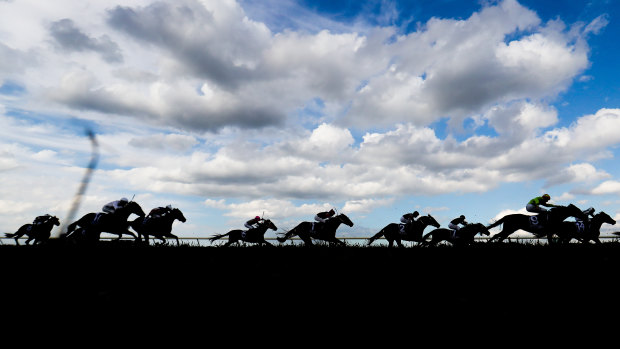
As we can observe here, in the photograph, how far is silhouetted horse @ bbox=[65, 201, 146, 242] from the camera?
12.7 m

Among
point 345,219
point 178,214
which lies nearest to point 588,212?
point 345,219

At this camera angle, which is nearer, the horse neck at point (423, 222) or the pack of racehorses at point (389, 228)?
the pack of racehorses at point (389, 228)

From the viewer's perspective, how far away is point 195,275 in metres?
5.22

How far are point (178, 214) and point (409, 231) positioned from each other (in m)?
9.92

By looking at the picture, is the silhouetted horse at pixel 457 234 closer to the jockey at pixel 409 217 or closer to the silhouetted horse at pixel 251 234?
the jockey at pixel 409 217

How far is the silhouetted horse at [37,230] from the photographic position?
67.7 ft

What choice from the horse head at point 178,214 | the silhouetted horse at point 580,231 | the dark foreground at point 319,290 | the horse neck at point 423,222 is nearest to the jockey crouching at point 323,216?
the horse neck at point 423,222

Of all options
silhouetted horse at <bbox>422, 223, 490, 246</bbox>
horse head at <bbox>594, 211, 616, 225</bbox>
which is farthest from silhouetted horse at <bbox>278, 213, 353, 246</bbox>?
horse head at <bbox>594, 211, 616, 225</bbox>

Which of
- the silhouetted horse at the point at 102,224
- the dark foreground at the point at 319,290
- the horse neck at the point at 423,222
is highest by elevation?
the horse neck at the point at 423,222

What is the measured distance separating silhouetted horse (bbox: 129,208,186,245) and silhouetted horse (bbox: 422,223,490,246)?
1066 cm

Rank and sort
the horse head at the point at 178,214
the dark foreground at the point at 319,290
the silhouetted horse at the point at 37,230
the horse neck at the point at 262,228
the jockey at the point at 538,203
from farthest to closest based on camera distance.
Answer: the silhouetted horse at the point at 37,230
the horse neck at the point at 262,228
the horse head at the point at 178,214
the jockey at the point at 538,203
the dark foreground at the point at 319,290

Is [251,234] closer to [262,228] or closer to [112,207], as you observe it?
[262,228]

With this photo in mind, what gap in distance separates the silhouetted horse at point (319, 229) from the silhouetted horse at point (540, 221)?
236 inches

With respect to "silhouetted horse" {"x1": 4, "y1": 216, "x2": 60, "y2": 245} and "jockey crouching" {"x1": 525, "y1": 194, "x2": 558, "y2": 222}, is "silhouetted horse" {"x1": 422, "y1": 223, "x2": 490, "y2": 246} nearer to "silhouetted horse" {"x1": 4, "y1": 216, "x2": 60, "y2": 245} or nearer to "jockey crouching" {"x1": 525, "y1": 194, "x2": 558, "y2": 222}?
"jockey crouching" {"x1": 525, "y1": 194, "x2": 558, "y2": 222}
